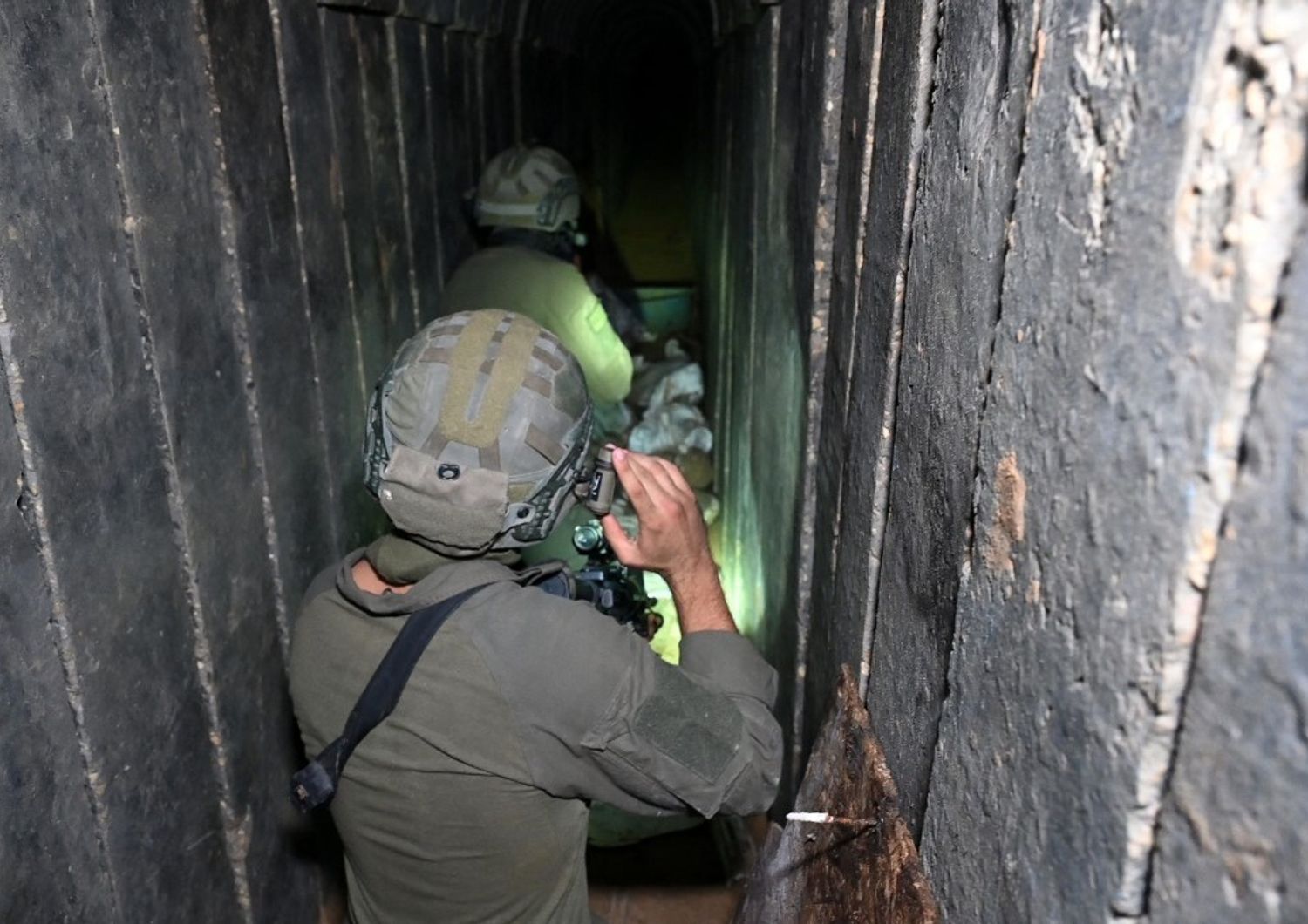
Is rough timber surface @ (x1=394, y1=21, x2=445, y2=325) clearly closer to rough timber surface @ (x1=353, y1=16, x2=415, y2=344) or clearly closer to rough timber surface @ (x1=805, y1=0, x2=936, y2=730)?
rough timber surface @ (x1=353, y1=16, x2=415, y2=344)

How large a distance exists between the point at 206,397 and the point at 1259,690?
196 cm

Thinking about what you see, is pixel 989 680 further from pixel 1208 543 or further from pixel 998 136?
pixel 998 136

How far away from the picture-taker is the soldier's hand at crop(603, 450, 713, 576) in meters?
1.90

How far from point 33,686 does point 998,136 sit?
64.2 inches

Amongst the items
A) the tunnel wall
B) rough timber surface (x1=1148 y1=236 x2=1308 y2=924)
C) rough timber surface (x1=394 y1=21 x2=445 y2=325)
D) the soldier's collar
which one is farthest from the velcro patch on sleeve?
rough timber surface (x1=394 y1=21 x2=445 y2=325)

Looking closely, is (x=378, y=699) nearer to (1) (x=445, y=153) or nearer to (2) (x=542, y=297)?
(2) (x=542, y=297)

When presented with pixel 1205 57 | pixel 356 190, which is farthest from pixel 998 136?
pixel 356 190

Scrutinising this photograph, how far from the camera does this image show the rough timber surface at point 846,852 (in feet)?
4.13

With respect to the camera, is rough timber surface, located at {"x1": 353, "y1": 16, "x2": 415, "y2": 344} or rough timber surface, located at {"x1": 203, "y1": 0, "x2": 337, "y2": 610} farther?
rough timber surface, located at {"x1": 353, "y1": 16, "x2": 415, "y2": 344}

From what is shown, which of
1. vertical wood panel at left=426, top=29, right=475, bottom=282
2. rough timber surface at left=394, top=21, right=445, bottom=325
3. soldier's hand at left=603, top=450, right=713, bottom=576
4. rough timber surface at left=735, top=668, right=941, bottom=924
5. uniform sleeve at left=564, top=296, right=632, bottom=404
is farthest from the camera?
uniform sleeve at left=564, top=296, right=632, bottom=404

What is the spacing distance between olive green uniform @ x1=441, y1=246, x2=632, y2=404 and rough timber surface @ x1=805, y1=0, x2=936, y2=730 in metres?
1.97

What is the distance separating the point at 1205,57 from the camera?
645mm

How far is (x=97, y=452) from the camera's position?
5.31 feet

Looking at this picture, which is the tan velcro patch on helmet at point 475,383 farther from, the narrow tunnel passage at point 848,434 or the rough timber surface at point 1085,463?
the rough timber surface at point 1085,463
